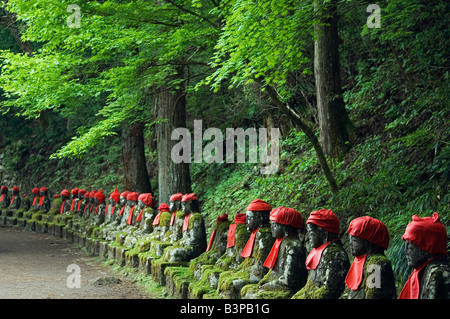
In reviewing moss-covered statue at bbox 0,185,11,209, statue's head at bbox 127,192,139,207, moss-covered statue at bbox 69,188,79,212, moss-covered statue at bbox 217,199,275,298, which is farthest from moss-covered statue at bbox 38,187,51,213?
moss-covered statue at bbox 217,199,275,298

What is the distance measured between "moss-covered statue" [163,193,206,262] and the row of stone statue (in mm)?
18

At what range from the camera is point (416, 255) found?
4387 millimetres

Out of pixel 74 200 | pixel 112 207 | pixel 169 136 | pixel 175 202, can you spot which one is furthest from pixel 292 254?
pixel 74 200

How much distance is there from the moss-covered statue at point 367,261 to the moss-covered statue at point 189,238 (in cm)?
503

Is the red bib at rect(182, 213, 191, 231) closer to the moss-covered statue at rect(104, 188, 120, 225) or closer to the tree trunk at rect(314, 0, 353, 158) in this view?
the tree trunk at rect(314, 0, 353, 158)

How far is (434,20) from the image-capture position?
12.4m

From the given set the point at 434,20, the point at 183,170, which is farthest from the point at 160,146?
the point at 434,20

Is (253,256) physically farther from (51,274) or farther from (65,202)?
(65,202)

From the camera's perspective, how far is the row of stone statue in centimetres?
438

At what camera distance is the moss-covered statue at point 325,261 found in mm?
5402

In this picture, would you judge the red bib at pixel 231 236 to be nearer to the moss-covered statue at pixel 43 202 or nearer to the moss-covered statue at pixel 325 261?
the moss-covered statue at pixel 325 261
